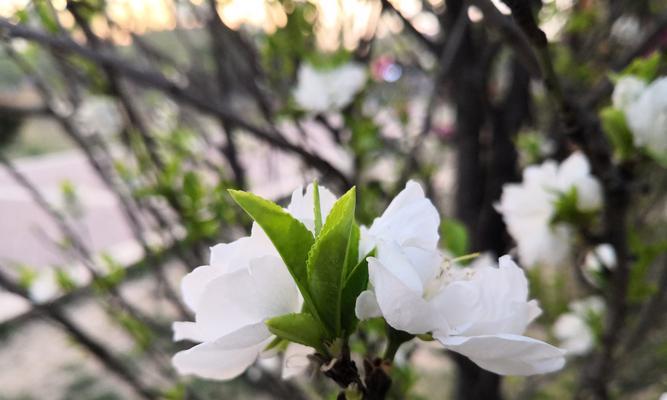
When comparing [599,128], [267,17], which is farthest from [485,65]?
[599,128]

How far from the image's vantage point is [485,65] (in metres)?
1.12

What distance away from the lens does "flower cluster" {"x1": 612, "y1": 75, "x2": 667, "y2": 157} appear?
1.85 feet

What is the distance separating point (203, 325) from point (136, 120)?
2.54ft

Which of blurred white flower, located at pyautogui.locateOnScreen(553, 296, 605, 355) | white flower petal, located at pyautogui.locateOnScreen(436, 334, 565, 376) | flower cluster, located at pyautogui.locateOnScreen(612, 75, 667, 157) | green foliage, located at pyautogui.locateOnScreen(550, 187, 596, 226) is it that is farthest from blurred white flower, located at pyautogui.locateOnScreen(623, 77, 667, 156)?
blurred white flower, located at pyautogui.locateOnScreen(553, 296, 605, 355)

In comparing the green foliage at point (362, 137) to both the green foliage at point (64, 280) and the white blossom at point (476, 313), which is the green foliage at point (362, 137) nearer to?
the green foliage at point (64, 280)

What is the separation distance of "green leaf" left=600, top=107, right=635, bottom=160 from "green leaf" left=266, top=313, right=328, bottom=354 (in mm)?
417

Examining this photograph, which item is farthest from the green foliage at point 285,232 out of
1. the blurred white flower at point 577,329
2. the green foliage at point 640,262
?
the blurred white flower at point 577,329

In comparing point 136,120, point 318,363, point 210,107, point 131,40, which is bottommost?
point 318,363

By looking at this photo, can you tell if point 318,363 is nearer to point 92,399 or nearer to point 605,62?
point 605,62

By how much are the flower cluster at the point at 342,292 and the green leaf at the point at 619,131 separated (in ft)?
1.07

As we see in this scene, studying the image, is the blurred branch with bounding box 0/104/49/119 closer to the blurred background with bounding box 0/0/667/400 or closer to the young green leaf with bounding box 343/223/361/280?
the blurred background with bounding box 0/0/667/400

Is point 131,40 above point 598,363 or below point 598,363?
above

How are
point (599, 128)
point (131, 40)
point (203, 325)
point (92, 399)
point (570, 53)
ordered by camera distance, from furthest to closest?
1. point (92, 399)
2. point (570, 53)
3. point (131, 40)
4. point (599, 128)
5. point (203, 325)

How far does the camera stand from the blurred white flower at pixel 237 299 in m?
0.33
